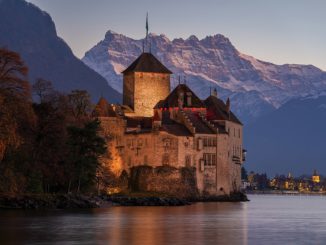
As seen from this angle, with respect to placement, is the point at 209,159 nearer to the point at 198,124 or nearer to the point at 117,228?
the point at 198,124

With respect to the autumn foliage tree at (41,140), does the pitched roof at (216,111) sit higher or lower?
higher

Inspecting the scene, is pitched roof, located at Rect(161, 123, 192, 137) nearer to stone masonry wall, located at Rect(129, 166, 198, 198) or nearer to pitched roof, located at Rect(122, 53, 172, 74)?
stone masonry wall, located at Rect(129, 166, 198, 198)

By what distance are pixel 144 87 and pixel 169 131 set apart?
25900 mm

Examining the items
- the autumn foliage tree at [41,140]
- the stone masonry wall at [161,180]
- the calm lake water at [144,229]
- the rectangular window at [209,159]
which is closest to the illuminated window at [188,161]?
the stone masonry wall at [161,180]

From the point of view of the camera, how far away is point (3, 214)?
89438mm

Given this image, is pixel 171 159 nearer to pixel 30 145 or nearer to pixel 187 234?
pixel 30 145

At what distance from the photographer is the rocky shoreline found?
101 m

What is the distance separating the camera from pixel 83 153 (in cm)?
11694

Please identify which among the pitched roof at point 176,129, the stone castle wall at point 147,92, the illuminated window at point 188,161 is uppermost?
the stone castle wall at point 147,92

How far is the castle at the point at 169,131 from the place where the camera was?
144 metres

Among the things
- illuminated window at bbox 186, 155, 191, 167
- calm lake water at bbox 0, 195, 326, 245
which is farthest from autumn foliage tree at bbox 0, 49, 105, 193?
illuminated window at bbox 186, 155, 191, 167

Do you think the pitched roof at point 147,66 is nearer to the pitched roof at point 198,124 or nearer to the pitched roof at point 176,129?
the pitched roof at point 198,124

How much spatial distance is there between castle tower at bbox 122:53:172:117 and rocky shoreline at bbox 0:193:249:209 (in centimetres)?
2422

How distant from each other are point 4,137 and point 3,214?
737cm
